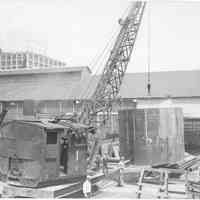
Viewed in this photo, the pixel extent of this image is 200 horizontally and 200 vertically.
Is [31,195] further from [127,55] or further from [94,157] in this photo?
[127,55]

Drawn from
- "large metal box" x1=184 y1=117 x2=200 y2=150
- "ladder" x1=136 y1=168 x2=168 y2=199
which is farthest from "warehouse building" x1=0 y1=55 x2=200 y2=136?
"ladder" x1=136 y1=168 x2=168 y2=199

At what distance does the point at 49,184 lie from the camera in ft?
31.1

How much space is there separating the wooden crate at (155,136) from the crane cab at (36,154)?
6.03 m

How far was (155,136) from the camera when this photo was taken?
50.6 feet

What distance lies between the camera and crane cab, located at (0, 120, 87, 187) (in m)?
9.27

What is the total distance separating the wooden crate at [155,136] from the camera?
1540 cm

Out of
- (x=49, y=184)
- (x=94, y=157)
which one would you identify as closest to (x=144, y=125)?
(x=94, y=157)

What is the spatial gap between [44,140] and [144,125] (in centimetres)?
750

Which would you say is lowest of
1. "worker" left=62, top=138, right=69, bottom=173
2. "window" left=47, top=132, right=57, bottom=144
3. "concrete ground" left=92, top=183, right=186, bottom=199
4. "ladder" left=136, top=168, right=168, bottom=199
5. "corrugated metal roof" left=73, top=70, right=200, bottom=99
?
"concrete ground" left=92, top=183, right=186, bottom=199

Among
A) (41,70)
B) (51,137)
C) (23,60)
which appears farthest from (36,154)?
(41,70)

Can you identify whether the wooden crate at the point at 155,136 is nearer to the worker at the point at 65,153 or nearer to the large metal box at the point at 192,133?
the large metal box at the point at 192,133

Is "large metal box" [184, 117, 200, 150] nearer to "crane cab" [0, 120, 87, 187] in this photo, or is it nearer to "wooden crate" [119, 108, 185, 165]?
"wooden crate" [119, 108, 185, 165]

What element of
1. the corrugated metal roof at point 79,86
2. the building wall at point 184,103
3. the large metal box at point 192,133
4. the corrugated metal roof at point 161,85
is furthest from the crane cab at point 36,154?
the corrugated metal roof at point 79,86

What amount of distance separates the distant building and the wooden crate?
934cm
